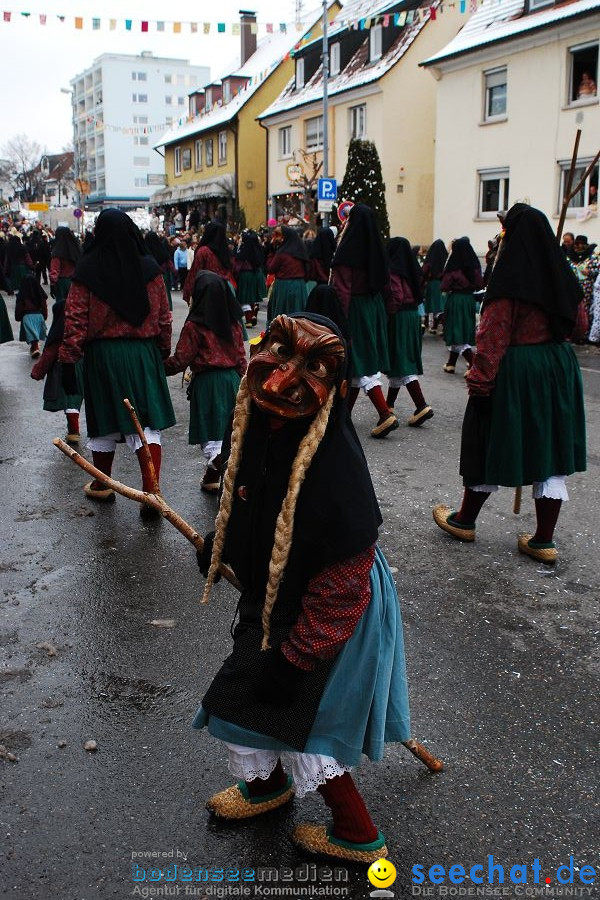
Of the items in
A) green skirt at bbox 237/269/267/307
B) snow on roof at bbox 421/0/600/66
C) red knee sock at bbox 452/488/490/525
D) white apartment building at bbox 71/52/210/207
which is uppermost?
white apartment building at bbox 71/52/210/207

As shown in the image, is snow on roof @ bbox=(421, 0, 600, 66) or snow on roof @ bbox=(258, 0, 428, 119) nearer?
snow on roof @ bbox=(421, 0, 600, 66)

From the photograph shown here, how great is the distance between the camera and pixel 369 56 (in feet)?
101

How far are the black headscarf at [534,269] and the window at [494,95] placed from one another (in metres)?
20.0

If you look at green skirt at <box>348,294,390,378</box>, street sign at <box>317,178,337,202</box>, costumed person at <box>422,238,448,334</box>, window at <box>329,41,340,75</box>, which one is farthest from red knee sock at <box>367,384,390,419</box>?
window at <box>329,41,340,75</box>

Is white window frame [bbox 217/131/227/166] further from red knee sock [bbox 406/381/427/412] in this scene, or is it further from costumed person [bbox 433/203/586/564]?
costumed person [bbox 433/203/586/564]

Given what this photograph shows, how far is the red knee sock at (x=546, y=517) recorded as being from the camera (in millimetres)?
4801

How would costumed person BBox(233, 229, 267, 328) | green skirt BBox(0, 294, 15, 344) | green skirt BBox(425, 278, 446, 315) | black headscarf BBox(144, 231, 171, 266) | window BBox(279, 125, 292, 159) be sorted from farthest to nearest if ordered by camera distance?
window BBox(279, 125, 292, 159), costumed person BBox(233, 229, 267, 328), green skirt BBox(425, 278, 446, 315), black headscarf BBox(144, 231, 171, 266), green skirt BBox(0, 294, 15, 344)

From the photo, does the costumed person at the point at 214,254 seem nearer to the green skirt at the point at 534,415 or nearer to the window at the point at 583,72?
the green skirt at the point at 534,415

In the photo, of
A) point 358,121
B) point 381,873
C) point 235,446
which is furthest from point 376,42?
point 381,873

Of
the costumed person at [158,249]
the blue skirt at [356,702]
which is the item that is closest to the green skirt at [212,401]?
the blue skirt at [356,702]

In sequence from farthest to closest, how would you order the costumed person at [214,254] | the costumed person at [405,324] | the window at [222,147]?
the window at [222,147]
the costumed person at [405,324]
the costumed person at [214,254]

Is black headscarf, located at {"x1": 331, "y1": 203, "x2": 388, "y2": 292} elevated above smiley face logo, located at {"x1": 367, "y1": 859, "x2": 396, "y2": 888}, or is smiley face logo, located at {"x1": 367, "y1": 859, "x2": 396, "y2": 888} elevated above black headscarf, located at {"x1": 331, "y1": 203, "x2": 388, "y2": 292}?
black headscarf, located at {"x1": 331, "y1": 203, "x2": 388, "y2": 292}

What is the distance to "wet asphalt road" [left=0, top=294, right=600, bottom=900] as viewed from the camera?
2.63m

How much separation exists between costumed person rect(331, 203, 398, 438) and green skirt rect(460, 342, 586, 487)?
2904 mm
